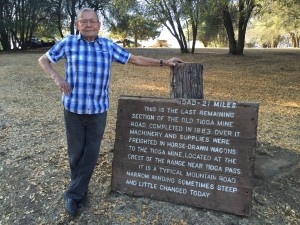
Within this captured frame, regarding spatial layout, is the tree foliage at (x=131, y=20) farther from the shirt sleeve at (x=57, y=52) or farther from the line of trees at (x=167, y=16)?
the shirt sleeve at (x=57, y=52)

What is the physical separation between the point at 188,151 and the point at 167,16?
14726 mm

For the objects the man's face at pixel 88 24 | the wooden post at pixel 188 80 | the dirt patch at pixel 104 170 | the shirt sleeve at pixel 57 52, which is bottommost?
the dirt patch at pixel 104 170

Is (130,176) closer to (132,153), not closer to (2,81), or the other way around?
(132,153)

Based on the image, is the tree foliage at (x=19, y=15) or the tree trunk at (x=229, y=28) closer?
the tree trunk at (x=229, y=28)

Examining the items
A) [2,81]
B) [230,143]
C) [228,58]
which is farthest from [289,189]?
[228,58]

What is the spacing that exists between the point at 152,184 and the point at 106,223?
594 millimetres

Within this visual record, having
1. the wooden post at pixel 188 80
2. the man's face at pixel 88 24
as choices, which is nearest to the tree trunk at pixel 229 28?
the wooden post at pixel 188 80

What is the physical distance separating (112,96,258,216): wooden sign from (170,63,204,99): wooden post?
284 mm

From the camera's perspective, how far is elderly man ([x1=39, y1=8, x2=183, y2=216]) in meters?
3.11

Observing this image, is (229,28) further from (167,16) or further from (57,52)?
(57,52)

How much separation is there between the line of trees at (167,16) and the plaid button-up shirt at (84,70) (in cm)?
743

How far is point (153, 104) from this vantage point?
3615 millimetres

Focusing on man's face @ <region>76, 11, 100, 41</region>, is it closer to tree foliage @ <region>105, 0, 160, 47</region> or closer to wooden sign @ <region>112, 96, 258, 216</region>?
wooden sign @ <region>112, 96, 258, 216</region>

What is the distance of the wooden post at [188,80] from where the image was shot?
3.73m
